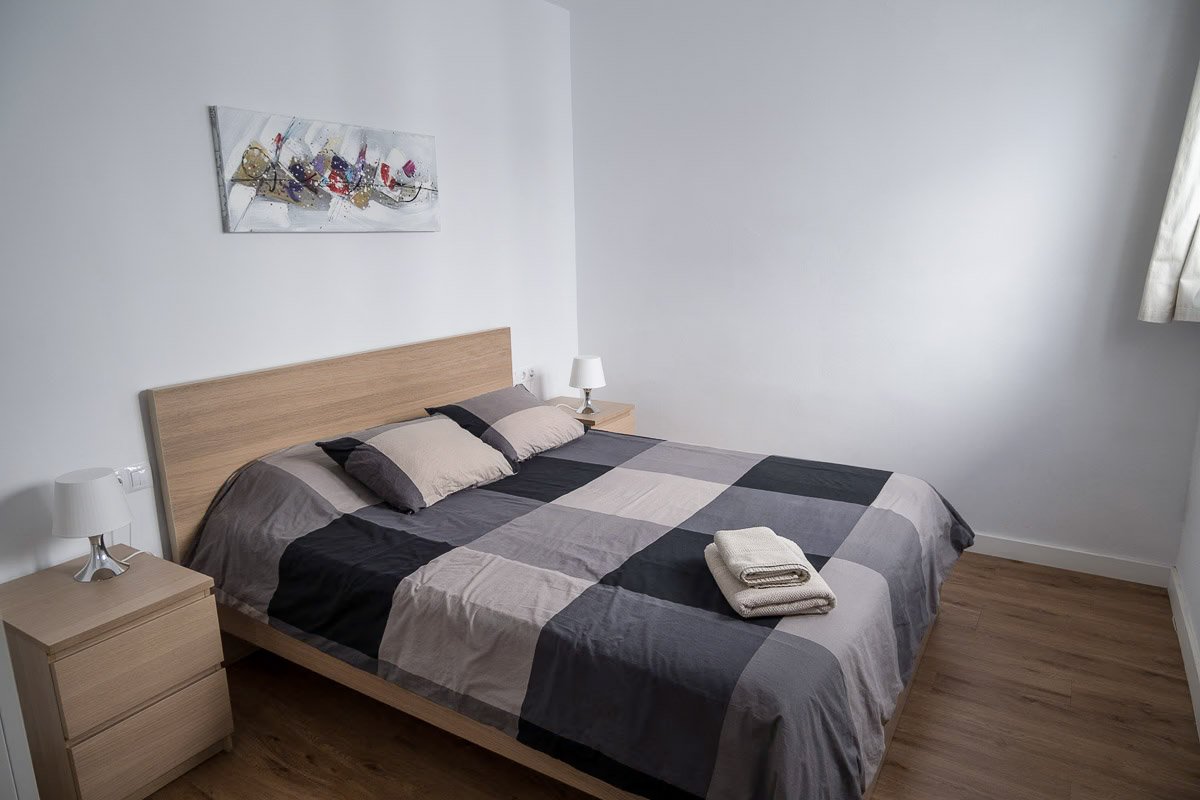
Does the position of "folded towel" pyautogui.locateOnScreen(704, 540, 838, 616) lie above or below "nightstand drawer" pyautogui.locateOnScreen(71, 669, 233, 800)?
above

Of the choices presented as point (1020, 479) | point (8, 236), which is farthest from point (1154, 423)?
point (8, 236)

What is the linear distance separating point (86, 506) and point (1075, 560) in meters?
3.76

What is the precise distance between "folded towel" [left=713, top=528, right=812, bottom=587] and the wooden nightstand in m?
1.48

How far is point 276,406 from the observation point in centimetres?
279

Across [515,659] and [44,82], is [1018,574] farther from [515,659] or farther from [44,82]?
[44,82]

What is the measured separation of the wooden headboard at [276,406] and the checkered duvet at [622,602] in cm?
9

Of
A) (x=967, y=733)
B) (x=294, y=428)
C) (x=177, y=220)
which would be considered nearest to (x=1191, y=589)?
(x=967, y=733)

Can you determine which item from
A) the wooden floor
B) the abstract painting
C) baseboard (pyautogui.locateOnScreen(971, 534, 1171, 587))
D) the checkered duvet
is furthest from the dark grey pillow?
baseboard (pyautogui.locateOnScreen(971, 534, 1171, 587))

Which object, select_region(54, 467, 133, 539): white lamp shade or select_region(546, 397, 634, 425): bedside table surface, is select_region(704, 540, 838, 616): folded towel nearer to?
select_region(54, 467, 133, 539): white lamp shade

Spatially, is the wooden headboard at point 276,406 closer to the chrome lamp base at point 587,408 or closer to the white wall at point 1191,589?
the chrome lamp base at point 587,408

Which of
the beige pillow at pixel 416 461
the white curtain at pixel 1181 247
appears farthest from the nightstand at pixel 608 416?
the white curtain at pixel 1181 247

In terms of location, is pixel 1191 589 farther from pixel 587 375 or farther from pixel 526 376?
pixel 526 376

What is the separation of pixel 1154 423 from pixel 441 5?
11.6 ft

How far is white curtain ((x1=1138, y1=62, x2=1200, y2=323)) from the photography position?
271cm
